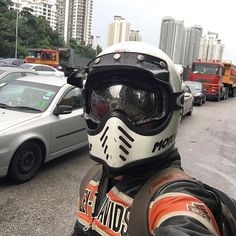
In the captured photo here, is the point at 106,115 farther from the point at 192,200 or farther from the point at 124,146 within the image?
the point at 192,200

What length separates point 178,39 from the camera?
175 ft

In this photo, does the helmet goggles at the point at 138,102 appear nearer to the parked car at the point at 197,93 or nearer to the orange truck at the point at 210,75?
the parked car at the point at 197,93

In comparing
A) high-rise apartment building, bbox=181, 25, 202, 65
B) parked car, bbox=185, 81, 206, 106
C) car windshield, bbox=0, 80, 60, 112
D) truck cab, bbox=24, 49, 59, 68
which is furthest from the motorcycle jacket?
high-rise apartment building, bbox=181, 25, 202, 65

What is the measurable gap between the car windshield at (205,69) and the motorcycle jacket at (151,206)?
82.0ft

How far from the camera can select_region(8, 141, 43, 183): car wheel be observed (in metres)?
5.18

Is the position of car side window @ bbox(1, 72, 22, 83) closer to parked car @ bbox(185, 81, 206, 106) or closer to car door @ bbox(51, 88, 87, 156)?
car door @ bbox(51, 88, 87, 156)

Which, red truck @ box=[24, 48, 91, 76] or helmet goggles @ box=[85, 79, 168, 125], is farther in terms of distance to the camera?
red truck @ box=[24, 48, 91, 76]

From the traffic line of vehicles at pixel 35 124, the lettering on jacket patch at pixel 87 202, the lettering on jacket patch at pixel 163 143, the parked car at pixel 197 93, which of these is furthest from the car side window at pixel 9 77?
the parked car at pixel 197 93

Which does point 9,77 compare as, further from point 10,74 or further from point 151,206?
point 151,206

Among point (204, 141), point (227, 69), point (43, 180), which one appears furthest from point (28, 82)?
point (227, 69)

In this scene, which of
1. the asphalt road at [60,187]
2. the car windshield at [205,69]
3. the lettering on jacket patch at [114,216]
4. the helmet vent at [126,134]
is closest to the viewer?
the lettering on jacket patch at [114,216]

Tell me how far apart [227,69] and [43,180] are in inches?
1043

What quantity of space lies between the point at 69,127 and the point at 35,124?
3.05ft

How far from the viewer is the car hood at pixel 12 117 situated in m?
5.14
